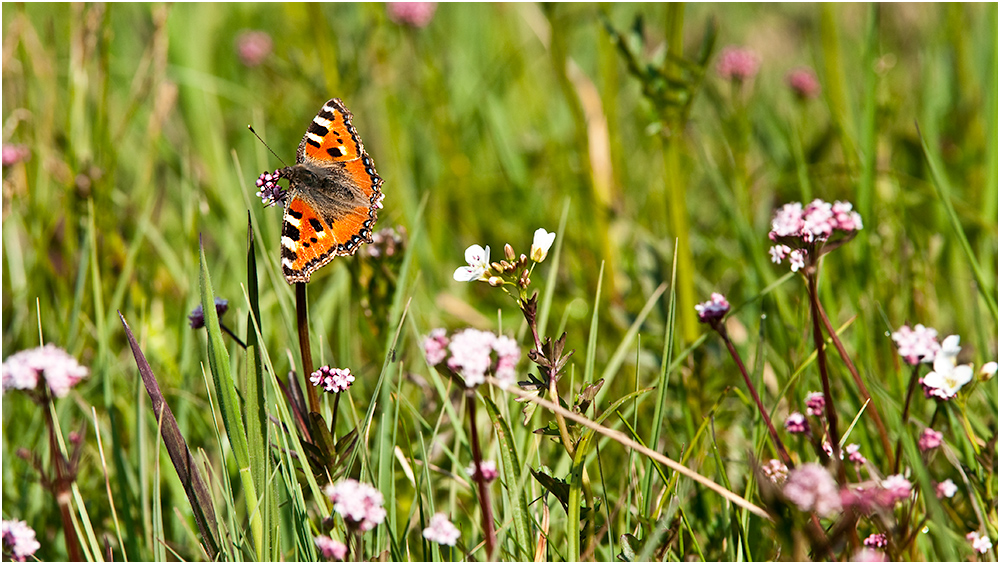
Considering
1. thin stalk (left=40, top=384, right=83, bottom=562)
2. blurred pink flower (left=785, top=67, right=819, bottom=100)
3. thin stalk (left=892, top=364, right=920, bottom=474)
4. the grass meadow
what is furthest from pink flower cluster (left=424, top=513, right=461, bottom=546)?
blurred pink flower (left=785, top=67, right=819, bottom=100)

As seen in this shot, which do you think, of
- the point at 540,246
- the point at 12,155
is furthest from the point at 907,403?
the point at 12,155

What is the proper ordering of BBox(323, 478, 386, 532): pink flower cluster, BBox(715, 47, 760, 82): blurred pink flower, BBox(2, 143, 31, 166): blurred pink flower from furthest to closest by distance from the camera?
BBox(715, 47, 760, 82): blurred pink flower
BBox(2, 143, 31, 166): blurred pink flower
BBox(323, 478, 386, 532): pink flower cluster

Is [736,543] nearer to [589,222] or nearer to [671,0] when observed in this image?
[671,0]

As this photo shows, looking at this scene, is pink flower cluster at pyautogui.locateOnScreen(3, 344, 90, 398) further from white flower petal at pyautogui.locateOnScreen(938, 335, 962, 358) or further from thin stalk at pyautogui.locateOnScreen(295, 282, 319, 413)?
white flower petal at pyautogui.locateOnScreen(938, 335, 962, 358)

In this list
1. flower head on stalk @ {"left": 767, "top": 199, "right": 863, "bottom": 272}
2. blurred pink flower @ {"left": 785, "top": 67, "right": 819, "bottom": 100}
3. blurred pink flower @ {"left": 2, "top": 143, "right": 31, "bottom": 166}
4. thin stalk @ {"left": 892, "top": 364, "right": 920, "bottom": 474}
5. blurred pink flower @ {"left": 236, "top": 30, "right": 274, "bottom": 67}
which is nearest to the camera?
thin stalk @ {"left": 892, "top": 364, "right": 920, "bottom": 474}

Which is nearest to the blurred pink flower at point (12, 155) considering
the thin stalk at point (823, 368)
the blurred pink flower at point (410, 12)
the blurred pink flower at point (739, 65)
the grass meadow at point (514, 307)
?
the grass meadow at point (514, 307)

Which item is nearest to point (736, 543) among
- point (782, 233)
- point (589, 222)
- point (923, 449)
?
point (923, 449)

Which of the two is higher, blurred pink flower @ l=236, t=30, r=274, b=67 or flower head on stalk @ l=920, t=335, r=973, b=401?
blurred pink flower @ l=236, t=30, r=274, b=67

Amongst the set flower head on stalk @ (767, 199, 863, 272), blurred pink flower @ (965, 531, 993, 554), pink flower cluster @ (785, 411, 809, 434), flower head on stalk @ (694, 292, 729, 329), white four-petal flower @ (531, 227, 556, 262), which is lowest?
blurred pink flower @ (965, 531, 993, 554)
